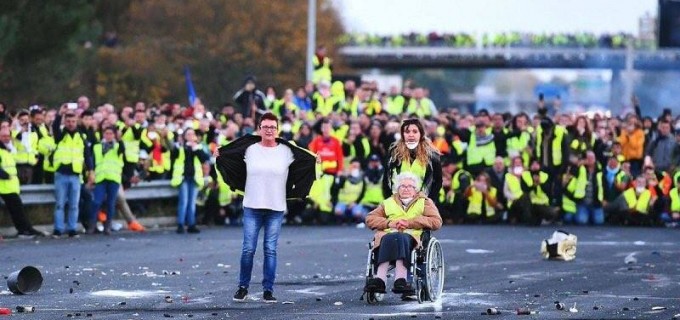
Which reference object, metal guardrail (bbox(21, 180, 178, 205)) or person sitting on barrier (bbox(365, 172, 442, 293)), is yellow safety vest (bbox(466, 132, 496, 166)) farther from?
person sitting on barrier (bbox(365, 172, 442, 293))

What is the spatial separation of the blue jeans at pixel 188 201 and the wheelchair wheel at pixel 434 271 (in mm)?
12952

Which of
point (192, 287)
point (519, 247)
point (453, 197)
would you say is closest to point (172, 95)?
point (453, 197)

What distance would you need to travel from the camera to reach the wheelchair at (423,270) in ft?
62.2

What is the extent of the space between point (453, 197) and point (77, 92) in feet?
116

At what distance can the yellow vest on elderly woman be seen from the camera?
19312 mm

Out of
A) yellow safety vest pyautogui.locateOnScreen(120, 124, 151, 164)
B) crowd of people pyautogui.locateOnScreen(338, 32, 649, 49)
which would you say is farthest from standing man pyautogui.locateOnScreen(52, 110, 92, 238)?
crowd of people pyautogui.locateOnScreen(338, 32, 649, 49)

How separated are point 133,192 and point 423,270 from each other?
14.4m

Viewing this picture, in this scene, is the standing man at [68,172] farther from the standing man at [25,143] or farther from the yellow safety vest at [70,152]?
the standing man at [25,143]

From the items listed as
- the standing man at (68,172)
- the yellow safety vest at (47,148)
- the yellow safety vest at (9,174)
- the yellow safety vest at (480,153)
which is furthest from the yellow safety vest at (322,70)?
the yellow safety vest at (9,174)

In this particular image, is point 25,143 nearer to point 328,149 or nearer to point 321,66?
point 328,149

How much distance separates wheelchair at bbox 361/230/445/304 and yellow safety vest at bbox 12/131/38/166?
1145 cm

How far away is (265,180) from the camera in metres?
19.4

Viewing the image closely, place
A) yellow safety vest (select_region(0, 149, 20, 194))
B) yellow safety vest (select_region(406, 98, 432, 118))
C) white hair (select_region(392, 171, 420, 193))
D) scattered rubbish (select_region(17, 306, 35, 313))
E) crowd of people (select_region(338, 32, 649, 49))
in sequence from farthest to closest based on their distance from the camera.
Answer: crowd of people (select_region(338, 32, 649, 49)), yellow safety vest (select_region(406, 98, 432, 118)), yellow safety vest (select_region(0, 149, 20, 194)), white hair (select_region(392, 171, 420, 193)), scattered rubbish (select_region(17, 306, 35, 313))

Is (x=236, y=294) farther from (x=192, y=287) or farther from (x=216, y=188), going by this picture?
(x=216, y=188)
